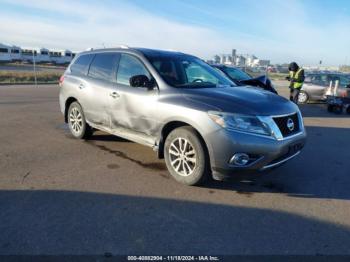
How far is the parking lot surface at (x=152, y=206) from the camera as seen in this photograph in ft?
10.3

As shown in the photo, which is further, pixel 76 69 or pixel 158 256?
pixel 76 69

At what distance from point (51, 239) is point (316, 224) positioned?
2759 millimetres

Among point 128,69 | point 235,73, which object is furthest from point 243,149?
point 235,73

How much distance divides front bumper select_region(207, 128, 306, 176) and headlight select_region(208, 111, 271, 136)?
6 cm

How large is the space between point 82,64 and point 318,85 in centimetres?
1254

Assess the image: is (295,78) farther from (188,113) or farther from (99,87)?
(188,113)

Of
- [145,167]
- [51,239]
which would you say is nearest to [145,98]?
[145,167]

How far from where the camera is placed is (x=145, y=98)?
4.98 meters

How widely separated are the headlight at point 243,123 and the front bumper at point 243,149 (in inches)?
2.5

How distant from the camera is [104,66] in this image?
6.02m

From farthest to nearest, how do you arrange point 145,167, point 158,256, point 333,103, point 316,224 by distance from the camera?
1. point 333,103
2. point 145,167
3. point 316,224
4. point 158,256

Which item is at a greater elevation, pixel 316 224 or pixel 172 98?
Result: pixel 172 98

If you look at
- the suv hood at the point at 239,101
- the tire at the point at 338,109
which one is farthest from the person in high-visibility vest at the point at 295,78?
the suv hood at the point at 239,101

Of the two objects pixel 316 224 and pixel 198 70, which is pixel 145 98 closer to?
pixel 198 70
